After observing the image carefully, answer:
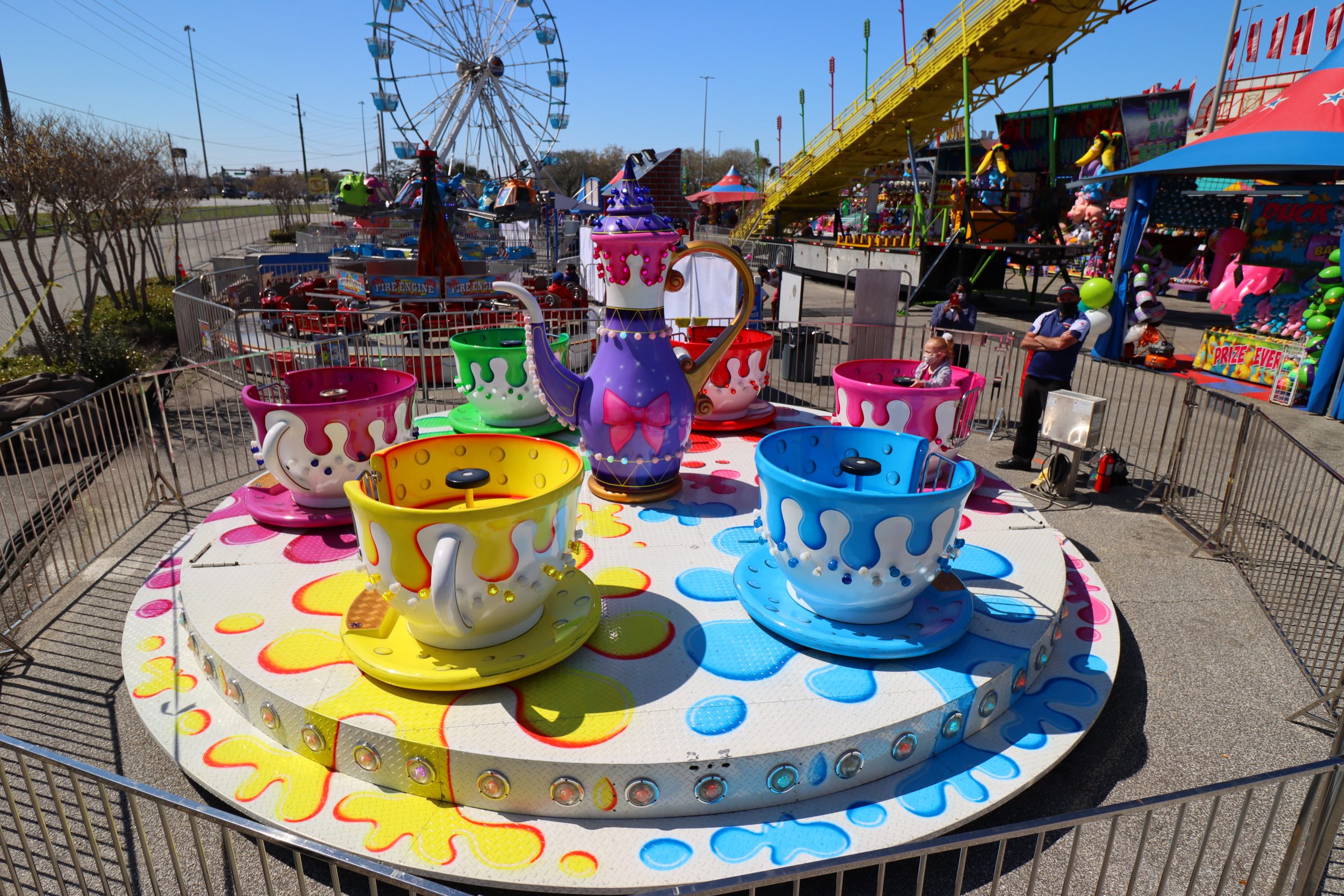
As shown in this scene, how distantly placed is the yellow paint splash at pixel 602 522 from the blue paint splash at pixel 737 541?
54 cm

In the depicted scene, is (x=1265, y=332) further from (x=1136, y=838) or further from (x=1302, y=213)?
(x=1136, y=838)

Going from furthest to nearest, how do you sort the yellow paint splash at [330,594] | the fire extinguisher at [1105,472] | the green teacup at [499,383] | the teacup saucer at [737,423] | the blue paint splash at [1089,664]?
the fire extinguisher at [1105,472], the teacup saucer at [737,423], the green teacup at [499,383], the blue paint splash at [1089,664], the yellow paint splash at [330,594]

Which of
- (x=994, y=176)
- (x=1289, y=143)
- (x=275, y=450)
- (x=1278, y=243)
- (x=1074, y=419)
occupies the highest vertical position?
(x=994, y=176)

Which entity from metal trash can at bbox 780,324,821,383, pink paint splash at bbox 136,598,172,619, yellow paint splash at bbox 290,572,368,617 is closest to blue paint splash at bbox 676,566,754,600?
yellow paint splash at bbox 290,572,368,617

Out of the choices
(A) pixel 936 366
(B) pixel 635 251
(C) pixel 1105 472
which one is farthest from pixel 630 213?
(C) pixel 1105 472

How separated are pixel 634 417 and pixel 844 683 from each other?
208cm

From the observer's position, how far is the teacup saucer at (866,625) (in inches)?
126

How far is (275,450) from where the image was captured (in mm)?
4152

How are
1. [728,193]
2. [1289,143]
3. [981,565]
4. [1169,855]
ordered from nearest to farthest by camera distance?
[1169,855]
[981,565]
[1289,143]
[728,193]

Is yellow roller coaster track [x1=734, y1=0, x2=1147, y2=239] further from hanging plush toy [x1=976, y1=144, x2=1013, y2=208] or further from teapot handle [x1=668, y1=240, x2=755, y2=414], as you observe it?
teapot handle [x1=668, y1=240, x2=755, y2=414]

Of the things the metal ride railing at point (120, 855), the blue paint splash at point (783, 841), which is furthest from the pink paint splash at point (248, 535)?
the blue paint splash at point (783, 841)

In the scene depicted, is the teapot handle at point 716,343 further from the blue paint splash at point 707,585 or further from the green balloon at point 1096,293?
the green balloon at point 1096,293

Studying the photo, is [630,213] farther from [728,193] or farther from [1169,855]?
[728,193]

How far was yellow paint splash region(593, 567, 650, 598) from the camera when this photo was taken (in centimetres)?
372
